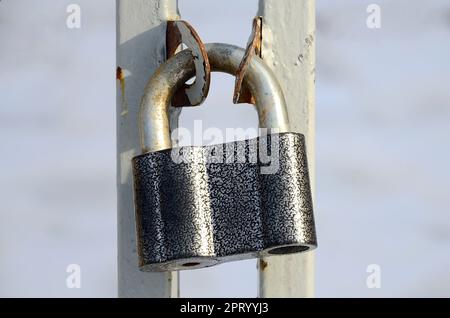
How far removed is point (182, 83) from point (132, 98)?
10 centimetres

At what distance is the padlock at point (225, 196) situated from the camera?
121cm

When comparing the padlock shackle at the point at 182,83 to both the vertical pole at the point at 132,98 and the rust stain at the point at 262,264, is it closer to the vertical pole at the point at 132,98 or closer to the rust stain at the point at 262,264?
the vertical pole at the point at 132,98

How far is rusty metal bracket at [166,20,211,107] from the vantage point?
1239 millimetres

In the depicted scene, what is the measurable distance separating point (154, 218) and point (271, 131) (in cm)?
16

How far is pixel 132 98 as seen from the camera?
1351mm

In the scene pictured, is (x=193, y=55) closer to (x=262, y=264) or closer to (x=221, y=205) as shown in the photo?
(x=221, y=205)

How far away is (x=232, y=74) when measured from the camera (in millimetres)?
1272

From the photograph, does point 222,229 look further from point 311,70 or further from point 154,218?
point 311,70

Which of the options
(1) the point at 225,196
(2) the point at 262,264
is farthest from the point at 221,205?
(2) the point at 262,264

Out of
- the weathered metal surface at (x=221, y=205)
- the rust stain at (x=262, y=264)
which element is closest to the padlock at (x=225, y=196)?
the weathered metal surface at (x=221, y=205)

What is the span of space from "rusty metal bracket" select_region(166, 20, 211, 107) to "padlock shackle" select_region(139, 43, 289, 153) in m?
0.01

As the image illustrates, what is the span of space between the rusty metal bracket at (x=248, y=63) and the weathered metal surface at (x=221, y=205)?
0.06m
